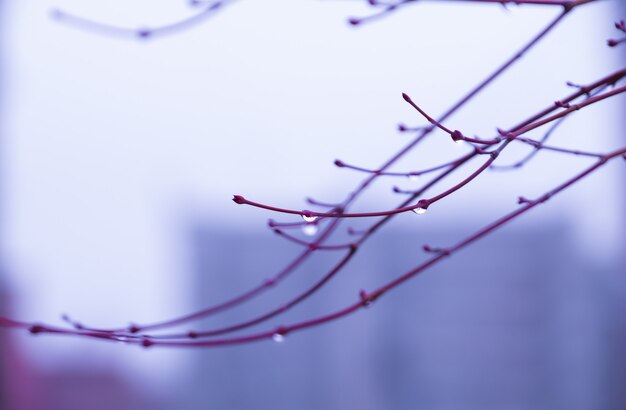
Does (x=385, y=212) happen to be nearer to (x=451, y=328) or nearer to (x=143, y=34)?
(x=143, y=34)

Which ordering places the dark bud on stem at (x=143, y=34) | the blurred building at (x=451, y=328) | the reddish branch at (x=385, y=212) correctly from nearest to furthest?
the reddish branch at (x=385, y=212)
the dark bud on stem at (x=143, y=34)
the blurred building at (x=451, y=328)

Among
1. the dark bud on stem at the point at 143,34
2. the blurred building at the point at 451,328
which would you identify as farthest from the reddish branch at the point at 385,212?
the blurred building at the point at 451,328

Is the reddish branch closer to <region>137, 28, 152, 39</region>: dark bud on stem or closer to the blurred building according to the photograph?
<region>137, 28, 152, 39</region>: dark bud on stem

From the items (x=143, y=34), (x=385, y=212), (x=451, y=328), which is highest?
(x=143, y=34)

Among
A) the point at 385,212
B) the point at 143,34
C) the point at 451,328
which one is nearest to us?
the point at 385,212

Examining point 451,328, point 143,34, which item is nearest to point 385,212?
point 143,34

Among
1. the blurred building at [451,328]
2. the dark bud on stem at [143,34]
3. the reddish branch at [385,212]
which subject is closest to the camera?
the reddish branch at [385,212]

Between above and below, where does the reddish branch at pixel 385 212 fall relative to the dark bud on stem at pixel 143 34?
below

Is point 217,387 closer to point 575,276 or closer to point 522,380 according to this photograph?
point 522,380

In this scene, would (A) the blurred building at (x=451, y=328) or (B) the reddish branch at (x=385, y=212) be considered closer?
(B) the reddish branch at (x=385, y=212)

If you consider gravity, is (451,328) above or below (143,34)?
below

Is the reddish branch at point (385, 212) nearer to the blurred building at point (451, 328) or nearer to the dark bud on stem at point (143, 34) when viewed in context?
the dark bud on stem at point (143, 34)
